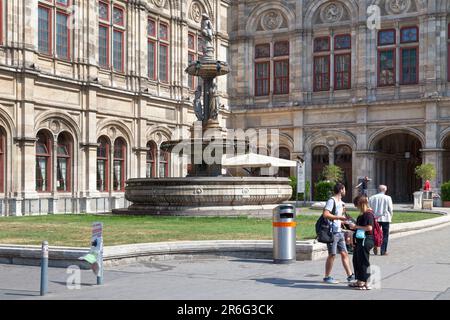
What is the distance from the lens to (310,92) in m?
44.4

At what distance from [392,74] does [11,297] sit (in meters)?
36.1

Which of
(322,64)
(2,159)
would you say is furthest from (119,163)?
(322,64)

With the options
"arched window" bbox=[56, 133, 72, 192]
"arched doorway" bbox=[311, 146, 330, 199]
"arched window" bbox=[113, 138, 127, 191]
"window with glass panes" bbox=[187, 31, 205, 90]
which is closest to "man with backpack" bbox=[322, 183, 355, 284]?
"arched window" bbox=[56, 133, 72, 192]

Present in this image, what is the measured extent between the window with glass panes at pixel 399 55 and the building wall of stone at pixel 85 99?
1109 centimetres

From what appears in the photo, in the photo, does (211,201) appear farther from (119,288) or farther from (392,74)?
(392,74)

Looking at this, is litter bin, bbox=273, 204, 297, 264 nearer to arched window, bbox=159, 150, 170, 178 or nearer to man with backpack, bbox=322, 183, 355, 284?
man with backpack, bbox=322, 183, 355, 284

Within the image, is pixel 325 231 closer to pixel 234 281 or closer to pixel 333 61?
pixel 234 281

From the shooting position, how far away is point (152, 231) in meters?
17.6

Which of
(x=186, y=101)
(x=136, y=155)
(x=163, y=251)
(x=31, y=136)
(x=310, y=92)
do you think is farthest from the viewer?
(x=310, y=92)

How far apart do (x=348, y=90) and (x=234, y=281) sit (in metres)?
33.8

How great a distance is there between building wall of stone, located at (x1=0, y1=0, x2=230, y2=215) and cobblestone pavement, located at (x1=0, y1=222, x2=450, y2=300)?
1723 centimetres

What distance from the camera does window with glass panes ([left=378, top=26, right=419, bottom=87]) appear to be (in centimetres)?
4188

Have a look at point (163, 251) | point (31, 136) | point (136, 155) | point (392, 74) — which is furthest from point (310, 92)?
point (163, 251)

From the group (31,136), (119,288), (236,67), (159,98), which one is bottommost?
(119,288)
